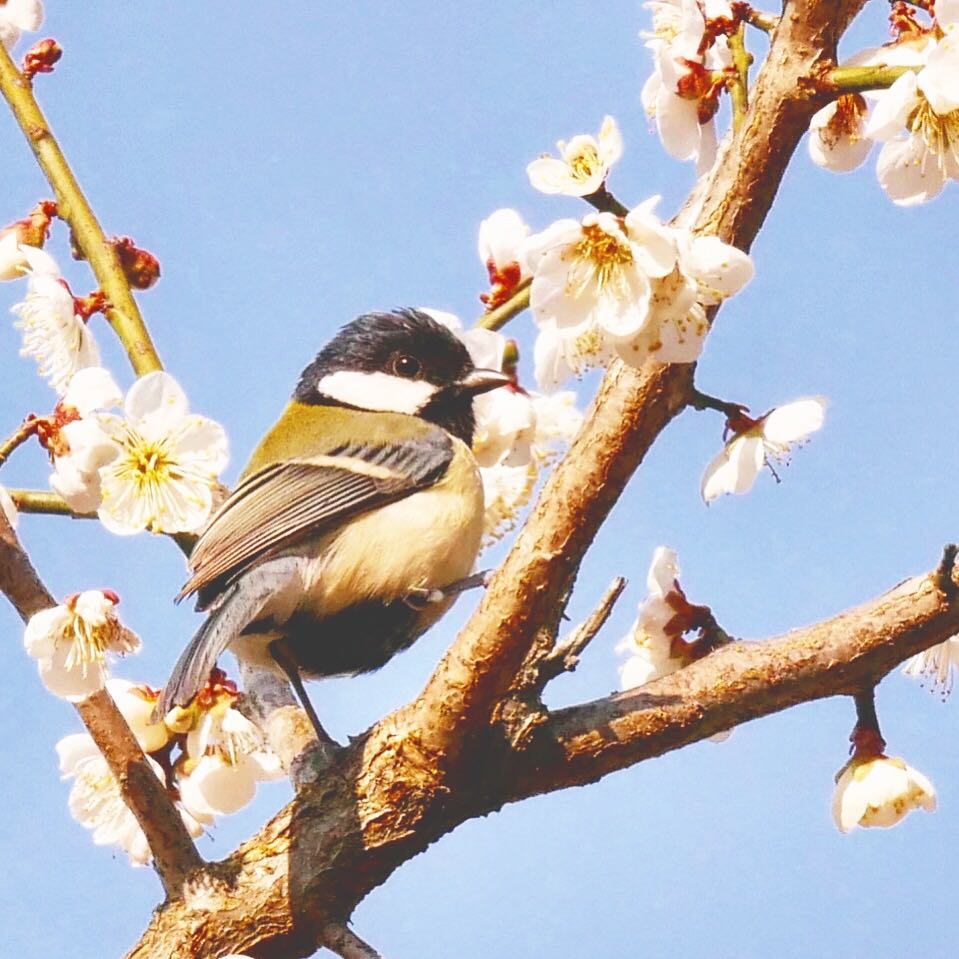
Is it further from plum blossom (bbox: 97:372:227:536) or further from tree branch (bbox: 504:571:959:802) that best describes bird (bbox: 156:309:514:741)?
tree branch (bbox: 504:571:959:802)

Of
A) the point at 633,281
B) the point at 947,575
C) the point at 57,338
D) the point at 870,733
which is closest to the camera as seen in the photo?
the point at 633,281

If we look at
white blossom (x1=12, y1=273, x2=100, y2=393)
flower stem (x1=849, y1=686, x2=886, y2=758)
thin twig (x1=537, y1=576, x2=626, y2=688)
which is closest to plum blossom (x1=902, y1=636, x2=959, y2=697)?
flower stem (x1=849, y1=686, x2=886, y2=758)

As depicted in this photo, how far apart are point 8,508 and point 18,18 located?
3.64ft

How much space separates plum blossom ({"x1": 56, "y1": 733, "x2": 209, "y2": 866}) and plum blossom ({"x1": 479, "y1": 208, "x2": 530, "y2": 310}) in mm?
1065

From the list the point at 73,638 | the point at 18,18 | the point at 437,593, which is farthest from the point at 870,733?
the point at 18,18

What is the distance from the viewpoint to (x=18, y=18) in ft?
8.84

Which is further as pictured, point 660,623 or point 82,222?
point 82,222

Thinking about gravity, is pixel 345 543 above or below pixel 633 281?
above

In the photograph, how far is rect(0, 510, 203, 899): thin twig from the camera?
2.12 metres

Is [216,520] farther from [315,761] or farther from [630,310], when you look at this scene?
[630,310]

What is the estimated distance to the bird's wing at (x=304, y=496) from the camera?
247cm

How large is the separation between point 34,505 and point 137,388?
0.81ft

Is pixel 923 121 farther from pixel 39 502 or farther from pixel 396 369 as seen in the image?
pixel 396 369

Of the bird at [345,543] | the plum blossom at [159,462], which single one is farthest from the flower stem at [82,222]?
the bird at [345,543]
